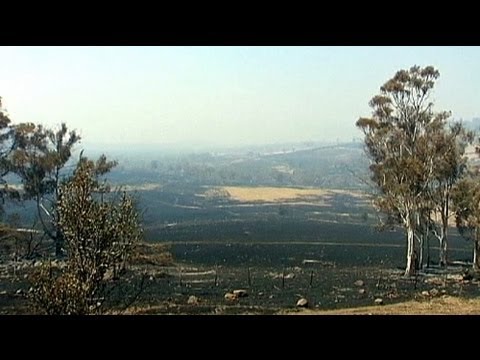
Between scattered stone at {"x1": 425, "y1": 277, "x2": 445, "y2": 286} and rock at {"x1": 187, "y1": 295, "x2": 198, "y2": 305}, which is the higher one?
scattered stone at {"x1": 425, "y1": 277, "x2": 445, "y2": 286}

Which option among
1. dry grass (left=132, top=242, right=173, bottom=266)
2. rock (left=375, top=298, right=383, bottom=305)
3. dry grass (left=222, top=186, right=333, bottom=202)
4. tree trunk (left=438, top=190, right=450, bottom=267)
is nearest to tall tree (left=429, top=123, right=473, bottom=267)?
tree trunk (left=438, top=190, right=450, bottom=267)

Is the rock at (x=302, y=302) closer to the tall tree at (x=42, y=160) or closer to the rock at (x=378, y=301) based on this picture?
the rock at (x=378, y=301)

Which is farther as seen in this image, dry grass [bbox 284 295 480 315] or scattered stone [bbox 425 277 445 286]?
scattered stone [bbox 425 277 445 286]

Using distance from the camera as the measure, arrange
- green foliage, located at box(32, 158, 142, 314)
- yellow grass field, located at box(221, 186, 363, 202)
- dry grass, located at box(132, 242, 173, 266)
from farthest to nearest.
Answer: yellow grass field, located at box(221, 186, 363, 202), dry grass, located at box(132, 242, 173, 266), green foliage, located at box(32, 158, 142, 314)

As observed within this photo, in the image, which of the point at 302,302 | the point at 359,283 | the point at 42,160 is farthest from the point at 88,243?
the point at 359,283

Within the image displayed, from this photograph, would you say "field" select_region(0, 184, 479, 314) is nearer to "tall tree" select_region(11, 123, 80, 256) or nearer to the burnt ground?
the burnt ground

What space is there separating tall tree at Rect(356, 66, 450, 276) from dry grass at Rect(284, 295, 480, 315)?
A: 1.01 feet

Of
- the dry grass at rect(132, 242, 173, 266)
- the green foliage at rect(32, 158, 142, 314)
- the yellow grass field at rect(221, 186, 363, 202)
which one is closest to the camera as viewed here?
the green foliage at rect(32, 158, 142, 314)

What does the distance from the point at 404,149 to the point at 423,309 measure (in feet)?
4.56

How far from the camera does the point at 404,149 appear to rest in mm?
5688

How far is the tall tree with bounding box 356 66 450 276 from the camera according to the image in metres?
5.55

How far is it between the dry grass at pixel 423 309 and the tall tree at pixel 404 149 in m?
0.31
